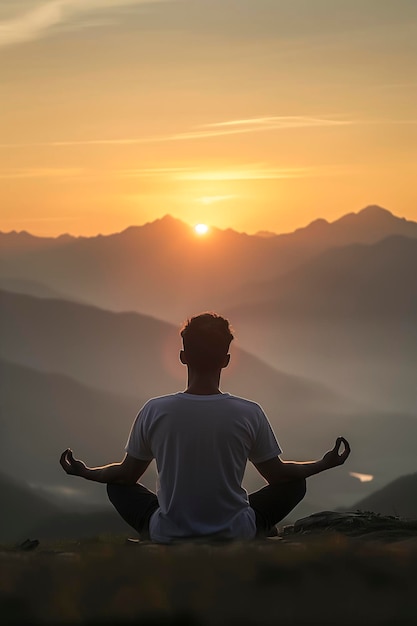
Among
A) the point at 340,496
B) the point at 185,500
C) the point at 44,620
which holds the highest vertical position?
the point at 340,496

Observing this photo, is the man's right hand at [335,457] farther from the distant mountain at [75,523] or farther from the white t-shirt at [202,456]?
the distant mountain at [75,523]

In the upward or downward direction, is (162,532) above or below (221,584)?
above

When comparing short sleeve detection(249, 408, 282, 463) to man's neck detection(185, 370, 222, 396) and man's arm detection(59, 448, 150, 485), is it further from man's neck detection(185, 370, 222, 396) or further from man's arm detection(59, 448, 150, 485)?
man's arm detection(59, 448, 150, 485)

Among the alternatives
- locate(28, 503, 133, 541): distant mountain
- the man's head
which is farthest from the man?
locate(28, 503, 133, 541): distant mountain

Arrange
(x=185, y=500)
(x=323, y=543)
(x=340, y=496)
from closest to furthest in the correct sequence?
1. (x=323, y=543)
2. (x=185, y=500)
3. (x=340, y=496)

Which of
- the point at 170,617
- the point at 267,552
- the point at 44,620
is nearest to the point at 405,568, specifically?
the point at 267,552

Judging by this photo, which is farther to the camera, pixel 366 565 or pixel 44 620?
pixel 366 565

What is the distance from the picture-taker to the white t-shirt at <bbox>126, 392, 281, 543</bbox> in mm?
7188

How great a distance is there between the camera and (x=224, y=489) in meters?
7.27

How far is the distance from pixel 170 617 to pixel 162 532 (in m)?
2.87

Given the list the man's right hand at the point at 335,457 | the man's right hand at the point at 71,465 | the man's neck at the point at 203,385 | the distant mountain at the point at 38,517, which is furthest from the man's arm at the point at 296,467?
the distant mountain at the point at 38,517

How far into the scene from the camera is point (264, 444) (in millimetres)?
7445

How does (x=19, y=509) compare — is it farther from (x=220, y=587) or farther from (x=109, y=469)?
(x=220, y=587)

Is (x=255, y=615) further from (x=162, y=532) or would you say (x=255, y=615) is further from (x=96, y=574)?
(x=162, y=532)
